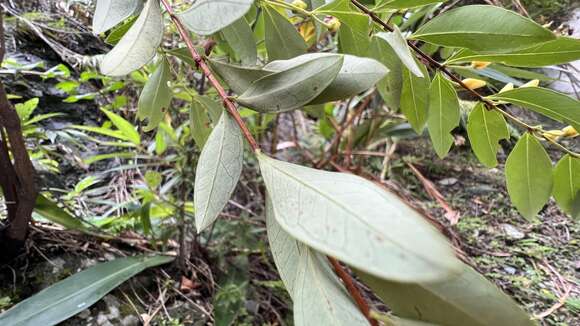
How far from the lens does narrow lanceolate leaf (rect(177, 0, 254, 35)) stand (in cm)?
21

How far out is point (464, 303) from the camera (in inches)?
6.2

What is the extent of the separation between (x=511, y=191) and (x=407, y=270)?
310mm

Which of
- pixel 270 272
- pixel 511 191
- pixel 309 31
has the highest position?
pixel 309 31

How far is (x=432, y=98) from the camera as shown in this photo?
37 cm

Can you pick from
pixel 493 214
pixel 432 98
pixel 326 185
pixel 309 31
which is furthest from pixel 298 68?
pixel 493 214

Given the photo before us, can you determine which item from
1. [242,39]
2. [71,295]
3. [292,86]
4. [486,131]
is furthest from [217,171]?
[71,295]

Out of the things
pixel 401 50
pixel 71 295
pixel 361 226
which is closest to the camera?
pixel 361 226

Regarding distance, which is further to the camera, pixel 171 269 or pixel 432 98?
pixel 171 269

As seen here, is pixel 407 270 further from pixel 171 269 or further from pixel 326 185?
pixel 171 269

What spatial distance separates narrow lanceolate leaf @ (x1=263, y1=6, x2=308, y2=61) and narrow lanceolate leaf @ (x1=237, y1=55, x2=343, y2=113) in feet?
0.41

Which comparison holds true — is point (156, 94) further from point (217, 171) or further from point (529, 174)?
point (529, 174)

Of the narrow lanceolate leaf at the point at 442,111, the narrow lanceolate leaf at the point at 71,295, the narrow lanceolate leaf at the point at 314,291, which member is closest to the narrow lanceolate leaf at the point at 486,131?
the narrow lanceolate leaf at the point at 442,111

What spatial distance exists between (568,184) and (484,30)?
198 mm

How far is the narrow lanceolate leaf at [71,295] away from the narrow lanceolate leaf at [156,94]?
0.30 metres
